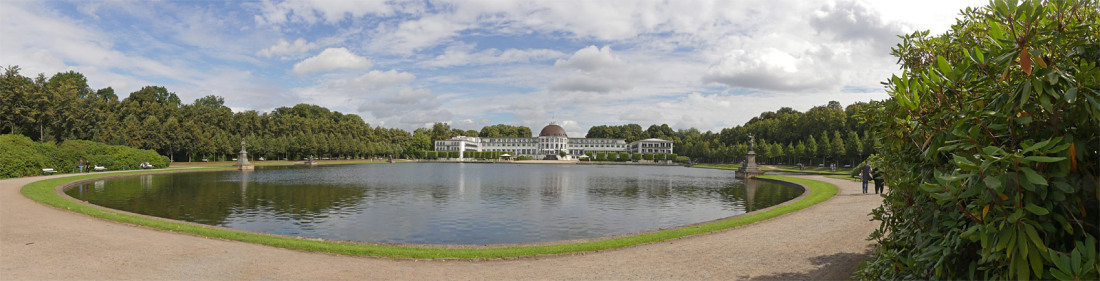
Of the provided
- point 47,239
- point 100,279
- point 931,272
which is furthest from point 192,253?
point 931,272

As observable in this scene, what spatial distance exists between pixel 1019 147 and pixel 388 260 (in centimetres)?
912

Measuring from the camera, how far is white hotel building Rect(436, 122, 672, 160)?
149625 millimetres

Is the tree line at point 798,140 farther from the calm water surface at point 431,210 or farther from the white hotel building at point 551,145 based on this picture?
the white hotel building at point 551,145

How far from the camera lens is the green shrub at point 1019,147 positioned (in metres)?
2.24

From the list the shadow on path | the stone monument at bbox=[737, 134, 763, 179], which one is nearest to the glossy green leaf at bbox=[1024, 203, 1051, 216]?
the shadow on path

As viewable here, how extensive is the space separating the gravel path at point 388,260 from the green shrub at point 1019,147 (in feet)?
17.3

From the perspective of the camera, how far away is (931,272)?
3113mm

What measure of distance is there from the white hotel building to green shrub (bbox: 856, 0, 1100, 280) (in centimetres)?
14481

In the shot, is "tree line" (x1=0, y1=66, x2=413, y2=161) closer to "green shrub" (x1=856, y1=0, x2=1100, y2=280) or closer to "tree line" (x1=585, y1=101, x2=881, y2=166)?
"green shrub" (x1=856, y1=0, x2=1100, y2=280)

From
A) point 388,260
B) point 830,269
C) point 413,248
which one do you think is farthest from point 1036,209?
point 413,248

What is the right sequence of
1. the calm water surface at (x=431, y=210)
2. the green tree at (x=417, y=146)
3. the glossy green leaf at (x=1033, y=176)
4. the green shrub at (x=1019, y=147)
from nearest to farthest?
1. the glossy green leaf at (x=1033, y=176)
2. the green shrub at (x=1019, y=147)
3. the calm water surface at (x=431, y=210)
4. the green tree at (x=417, y=146)

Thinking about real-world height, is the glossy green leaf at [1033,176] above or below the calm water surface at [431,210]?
above

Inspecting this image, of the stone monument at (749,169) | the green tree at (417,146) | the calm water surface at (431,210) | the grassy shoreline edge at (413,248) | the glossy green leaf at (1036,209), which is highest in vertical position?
the green tree at (417,146)

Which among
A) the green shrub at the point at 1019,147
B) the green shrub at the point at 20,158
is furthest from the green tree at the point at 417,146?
the green shrub at the point at 1019,147
